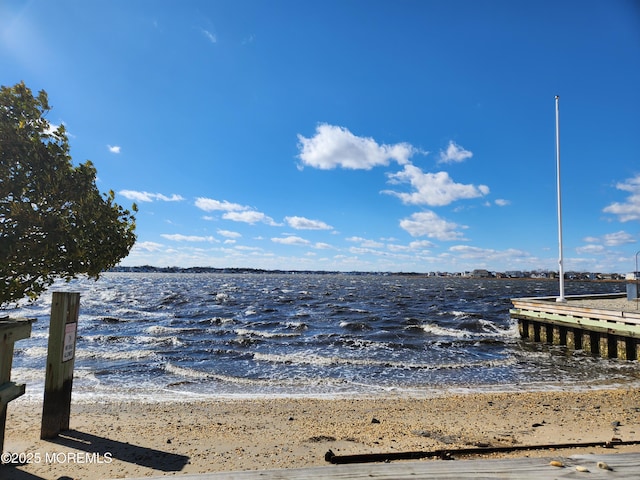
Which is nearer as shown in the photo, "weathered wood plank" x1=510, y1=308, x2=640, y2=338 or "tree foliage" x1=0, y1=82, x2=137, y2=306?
"tree foliage" x1=0, y1=82, x2=137, y2=306

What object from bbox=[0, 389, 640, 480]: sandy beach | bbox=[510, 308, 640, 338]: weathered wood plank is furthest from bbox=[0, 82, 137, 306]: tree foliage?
bbox=[510, 308, 640, 338]: weathered wood plank

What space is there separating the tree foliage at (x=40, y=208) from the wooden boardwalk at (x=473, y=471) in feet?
10.9

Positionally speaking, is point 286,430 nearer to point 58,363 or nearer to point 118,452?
point 118,452

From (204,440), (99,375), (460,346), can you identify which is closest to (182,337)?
(99,375)

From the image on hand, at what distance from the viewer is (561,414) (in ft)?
27.8

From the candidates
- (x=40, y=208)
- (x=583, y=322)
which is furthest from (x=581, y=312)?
(x=40, y=208)

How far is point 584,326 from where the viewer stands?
57.7 ft

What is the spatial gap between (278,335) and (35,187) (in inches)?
772

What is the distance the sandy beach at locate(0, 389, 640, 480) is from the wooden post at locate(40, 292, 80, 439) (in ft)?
0.98

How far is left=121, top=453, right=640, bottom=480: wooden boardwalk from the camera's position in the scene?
223 cm

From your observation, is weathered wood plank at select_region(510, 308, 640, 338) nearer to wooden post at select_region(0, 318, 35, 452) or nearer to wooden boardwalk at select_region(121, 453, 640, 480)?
wooden boardwalk at select_region(121, 453, 640, 480)

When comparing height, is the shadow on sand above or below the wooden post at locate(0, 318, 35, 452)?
below

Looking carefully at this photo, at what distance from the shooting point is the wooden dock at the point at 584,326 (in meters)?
15.5

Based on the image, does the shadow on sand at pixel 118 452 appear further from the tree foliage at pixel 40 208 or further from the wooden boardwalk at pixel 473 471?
the wooden boardwalk at pixel 473 471
